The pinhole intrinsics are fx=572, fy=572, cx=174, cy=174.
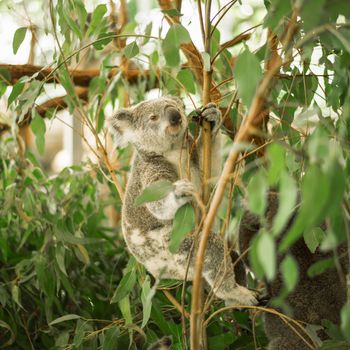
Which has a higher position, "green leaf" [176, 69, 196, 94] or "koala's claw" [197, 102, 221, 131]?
"green leaf" [176, 69, 196, 94]

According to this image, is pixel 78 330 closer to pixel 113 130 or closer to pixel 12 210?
pixel 113 130

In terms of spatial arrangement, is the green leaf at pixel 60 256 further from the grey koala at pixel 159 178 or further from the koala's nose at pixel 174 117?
the koala's nose at pixel 174 117

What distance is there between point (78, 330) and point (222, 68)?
1427 mm

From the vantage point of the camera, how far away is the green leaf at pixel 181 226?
139 centimetres

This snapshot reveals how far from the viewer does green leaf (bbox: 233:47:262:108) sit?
1123 millimetres

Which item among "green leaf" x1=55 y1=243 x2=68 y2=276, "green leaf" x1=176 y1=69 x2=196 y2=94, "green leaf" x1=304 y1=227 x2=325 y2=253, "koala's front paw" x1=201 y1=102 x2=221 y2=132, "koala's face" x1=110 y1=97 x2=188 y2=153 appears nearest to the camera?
"green leaf" x1=304 y1=227 x2=325 y2=253

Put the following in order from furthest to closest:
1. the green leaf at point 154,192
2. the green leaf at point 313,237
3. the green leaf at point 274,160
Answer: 1. the green leaf at point 313,237
2. the green leaf at point 154,192
3. the green leaf at point 274,160

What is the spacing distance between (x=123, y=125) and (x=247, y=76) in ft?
5.53

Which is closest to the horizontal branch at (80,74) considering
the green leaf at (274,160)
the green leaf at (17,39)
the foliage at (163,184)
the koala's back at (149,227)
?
the foliage at (163,184)

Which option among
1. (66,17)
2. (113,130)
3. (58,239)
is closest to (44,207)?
(58,239)

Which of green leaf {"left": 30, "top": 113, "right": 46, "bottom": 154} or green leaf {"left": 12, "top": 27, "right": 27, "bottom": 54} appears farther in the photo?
green leaf {"left": 30, "top": 113, "right": 46, "bottom": 154}

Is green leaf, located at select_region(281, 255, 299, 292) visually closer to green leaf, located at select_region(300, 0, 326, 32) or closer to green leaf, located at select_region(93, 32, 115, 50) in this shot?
green leaf, located at select_region(300, 0, 326, 32)

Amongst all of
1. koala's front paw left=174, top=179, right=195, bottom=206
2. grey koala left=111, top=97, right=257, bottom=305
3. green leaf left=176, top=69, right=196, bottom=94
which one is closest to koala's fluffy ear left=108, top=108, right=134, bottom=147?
grey koala left=111, top=97, right=257, bottom=305

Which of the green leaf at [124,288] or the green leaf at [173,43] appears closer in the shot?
the green leaf at [173,43]
